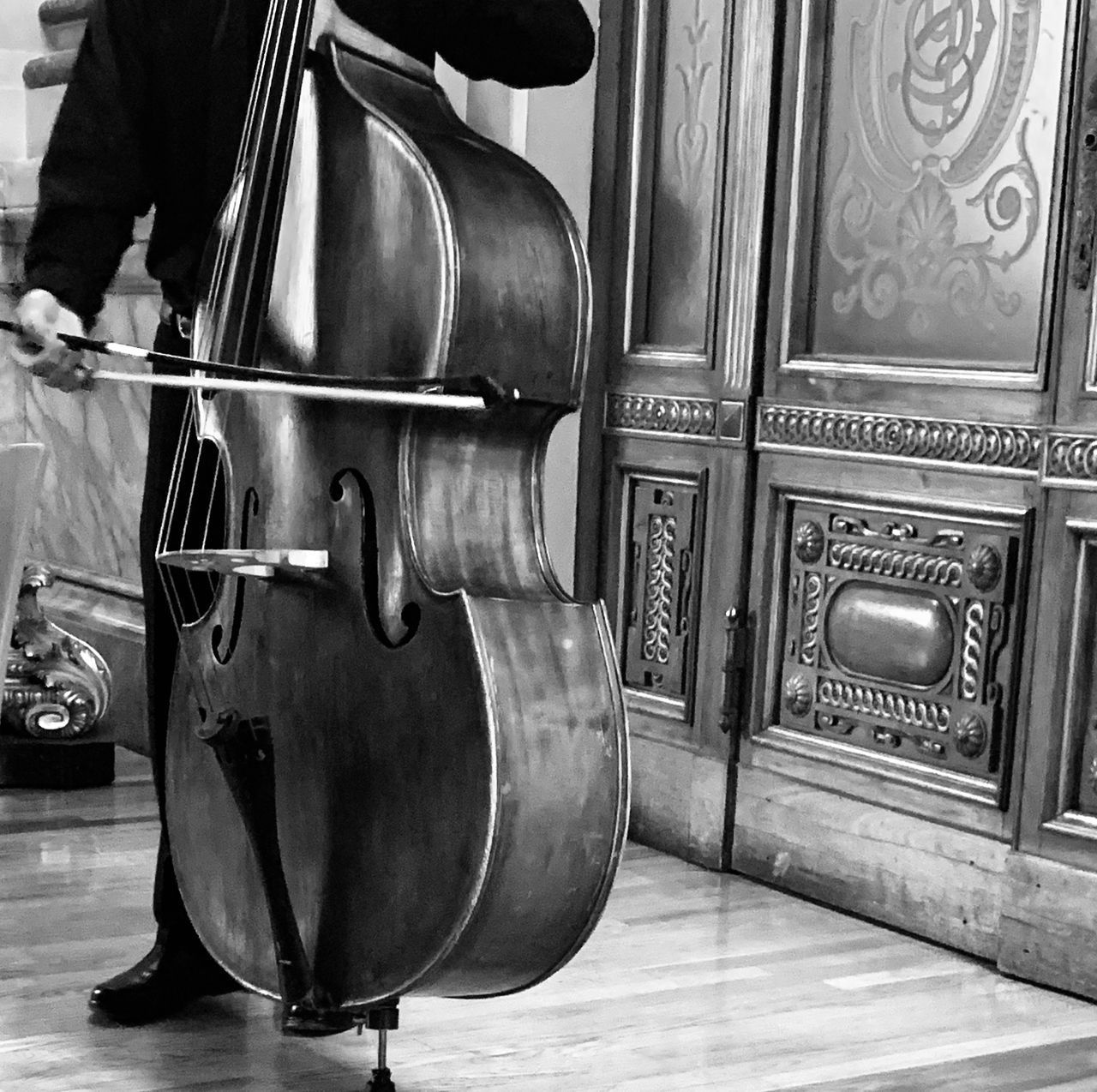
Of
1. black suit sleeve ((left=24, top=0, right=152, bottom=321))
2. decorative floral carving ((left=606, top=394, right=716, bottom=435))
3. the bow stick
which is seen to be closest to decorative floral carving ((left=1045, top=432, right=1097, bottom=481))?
decorative floral carving ((left=606, top=394, right=716, bottom=435))

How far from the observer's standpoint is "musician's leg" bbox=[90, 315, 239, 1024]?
6.98 feet

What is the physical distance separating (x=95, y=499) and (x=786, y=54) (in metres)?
2.01

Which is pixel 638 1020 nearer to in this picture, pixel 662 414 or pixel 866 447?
pixel 866 447

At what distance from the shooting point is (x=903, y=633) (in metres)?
2.74

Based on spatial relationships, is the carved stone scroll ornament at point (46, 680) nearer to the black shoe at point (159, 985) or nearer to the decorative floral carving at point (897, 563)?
the black shoe at point (159, 985)

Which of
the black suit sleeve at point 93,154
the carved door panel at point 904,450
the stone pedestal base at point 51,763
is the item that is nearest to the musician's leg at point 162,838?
the black suit sleeve at point 93,154

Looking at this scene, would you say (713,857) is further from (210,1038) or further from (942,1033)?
(210,1038)

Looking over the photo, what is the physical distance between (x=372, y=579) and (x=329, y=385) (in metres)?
0.18

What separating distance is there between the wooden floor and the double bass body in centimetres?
33

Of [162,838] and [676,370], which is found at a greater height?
[676,370]

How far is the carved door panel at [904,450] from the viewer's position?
8.46 feet

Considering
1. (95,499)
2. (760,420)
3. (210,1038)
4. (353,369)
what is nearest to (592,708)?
(353,369)

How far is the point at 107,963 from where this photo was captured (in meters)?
2.40

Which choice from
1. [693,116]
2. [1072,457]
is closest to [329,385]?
[1072,457]
